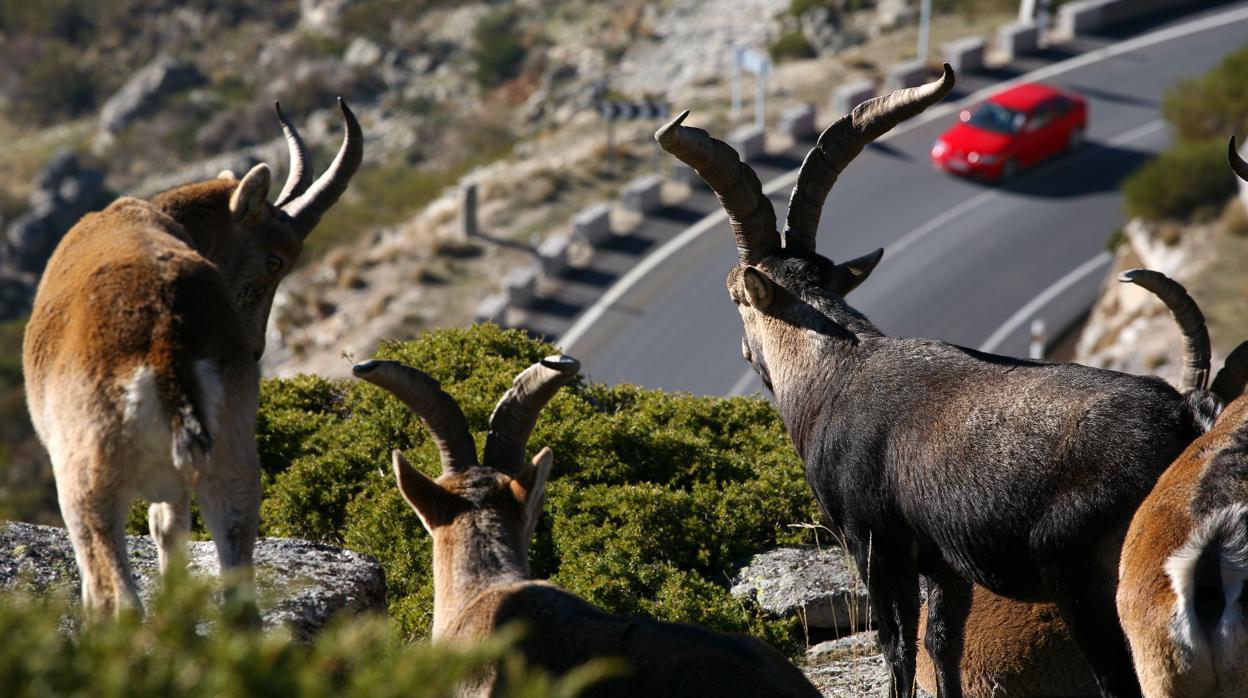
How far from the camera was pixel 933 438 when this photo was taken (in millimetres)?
7176

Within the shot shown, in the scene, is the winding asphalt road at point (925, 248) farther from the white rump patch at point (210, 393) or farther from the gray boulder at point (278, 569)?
the white rump patch at point (210, 393)

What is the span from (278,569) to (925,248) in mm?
26275

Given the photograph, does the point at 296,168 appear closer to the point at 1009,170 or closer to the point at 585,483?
the point at 585,483

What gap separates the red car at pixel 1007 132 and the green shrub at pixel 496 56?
31152 mm

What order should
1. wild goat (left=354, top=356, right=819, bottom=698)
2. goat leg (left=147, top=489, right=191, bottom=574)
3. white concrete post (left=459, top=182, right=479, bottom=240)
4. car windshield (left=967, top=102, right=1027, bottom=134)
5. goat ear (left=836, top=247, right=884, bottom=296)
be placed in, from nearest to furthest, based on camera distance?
wild goat (left=354, top=356, right=819, bottom=698)
goat leg (left=147, top=489, right=191, bottom=574)
goat ear (left=836, top=247, right=884, bottom=296)
car windshield (left=967, top=102, right=1027, bottom=134)
white concrete post (left=459, top=182, right=479, bottom=240)

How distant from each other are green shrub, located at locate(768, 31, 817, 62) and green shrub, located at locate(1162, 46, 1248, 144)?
57.3 feet

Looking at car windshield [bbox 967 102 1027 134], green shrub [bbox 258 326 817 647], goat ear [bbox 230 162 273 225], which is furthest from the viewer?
car windshield [bbox 967 102 1027 134]

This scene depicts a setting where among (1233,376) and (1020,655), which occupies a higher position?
(1233,376)

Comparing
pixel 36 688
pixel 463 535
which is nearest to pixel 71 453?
pixel 463 535

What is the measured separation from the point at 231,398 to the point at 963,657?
4.34m

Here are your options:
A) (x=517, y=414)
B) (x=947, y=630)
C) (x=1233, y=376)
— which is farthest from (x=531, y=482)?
(x=1233, y=376)

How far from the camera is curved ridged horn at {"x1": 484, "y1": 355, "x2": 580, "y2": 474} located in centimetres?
709

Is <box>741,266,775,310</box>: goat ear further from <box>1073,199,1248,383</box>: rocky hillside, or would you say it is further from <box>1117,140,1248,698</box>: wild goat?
<box>1073,199,1248,383</box>: rocky hillside

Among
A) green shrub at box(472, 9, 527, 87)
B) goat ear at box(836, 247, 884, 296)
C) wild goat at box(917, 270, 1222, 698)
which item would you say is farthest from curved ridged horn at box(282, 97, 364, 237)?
green shrub at box(472, 9, 527, 87)
